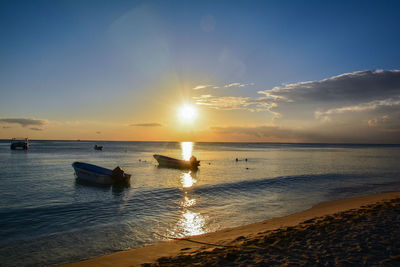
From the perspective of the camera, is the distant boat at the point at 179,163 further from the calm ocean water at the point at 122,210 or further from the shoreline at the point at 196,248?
the shoreline at the point at 196,248

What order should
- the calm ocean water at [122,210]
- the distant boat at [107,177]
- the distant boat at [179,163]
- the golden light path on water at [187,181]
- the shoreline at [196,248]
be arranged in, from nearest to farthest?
the shoreline at [196,248]
the calm ocean water at [122,210]
the distant boat at [107,177]
the golden light path on water at [187,181]
the distant boat at [179,163]

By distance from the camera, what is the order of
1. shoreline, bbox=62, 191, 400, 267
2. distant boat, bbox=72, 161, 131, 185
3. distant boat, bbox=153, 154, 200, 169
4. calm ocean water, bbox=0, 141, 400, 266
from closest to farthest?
1. shoreline, bbox=62, 191, 400, 267
2. calm ocean water, bbox=0, 141, 400, 266
3. distant boat, bbox=72, 161, 131, 185
4. distant boat, bbox=153, 154, 200, 169

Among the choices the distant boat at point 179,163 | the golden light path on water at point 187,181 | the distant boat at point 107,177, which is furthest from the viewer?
Answer: the distant boat at point 179,163

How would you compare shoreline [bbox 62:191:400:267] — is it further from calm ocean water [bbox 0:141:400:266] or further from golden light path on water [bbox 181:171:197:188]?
golden light path on water [bbox 181:171:197:188]

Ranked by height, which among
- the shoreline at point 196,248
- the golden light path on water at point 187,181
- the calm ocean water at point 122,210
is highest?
the shoreline at point 196,248

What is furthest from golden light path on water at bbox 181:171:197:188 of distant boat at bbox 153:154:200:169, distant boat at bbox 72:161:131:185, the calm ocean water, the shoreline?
the shoreline

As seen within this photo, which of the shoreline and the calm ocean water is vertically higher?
the shoreline

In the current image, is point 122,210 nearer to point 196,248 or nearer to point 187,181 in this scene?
point 196,248

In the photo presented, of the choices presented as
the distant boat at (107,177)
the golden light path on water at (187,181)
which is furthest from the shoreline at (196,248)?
the distant boat at (107,177)

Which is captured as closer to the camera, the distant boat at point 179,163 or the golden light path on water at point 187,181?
the golden light path on water at point 187,181

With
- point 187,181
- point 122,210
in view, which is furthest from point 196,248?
point 187,181

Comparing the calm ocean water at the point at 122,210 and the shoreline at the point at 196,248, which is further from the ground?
the shoreline at the point at 196,248

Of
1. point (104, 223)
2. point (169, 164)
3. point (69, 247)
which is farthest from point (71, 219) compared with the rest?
point (169, 164)

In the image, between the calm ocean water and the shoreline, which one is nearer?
the shoreline
